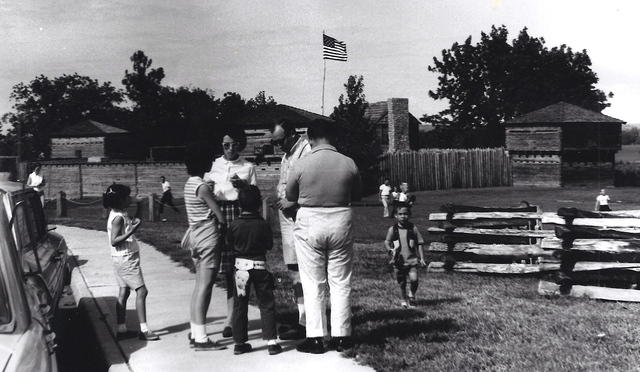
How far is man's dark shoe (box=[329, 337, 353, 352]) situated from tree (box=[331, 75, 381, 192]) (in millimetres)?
29098

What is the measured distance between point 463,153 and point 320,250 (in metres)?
43.7

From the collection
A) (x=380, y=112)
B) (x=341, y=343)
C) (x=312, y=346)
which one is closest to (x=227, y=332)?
(x=312, y=346)

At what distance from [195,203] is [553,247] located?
5617 mm

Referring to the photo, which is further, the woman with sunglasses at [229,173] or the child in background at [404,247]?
the child in background at [404,247]

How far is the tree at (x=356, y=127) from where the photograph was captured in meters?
35.9

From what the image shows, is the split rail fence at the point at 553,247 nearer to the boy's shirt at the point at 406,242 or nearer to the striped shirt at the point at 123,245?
the boy's shirt at the point at 406,242

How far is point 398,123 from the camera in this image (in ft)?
180

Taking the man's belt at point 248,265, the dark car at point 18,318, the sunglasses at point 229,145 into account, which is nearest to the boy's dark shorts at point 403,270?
the man's belt at point 248,265

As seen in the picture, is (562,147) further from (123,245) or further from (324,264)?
(324,264)

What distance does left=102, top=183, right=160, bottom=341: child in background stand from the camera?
6.98m

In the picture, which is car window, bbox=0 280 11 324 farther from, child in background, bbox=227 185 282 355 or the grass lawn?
the grass lawn

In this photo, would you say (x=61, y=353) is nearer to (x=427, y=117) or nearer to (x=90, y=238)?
(x=90, y=238)

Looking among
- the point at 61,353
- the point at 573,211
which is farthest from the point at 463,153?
the point at 61,353

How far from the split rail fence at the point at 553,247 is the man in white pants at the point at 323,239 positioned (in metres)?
4.55
